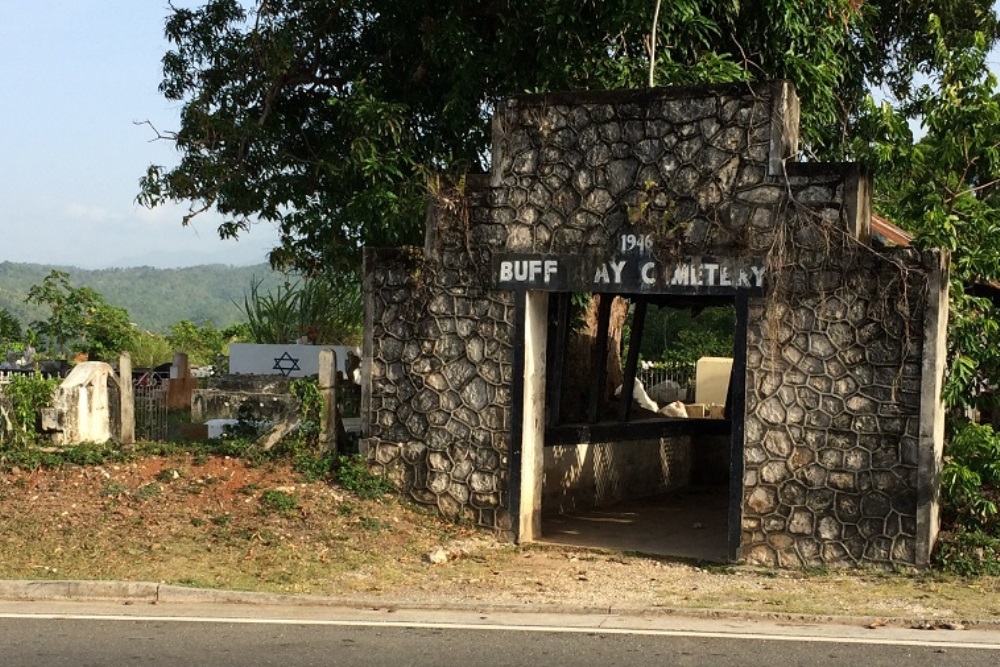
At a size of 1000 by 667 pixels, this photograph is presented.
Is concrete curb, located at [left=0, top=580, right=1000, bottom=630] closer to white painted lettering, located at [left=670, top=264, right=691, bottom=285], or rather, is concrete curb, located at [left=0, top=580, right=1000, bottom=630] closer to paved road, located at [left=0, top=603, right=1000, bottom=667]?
paved road, located at [left=0, top=603, right=1000, bottom=667]

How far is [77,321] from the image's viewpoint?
27.0 m

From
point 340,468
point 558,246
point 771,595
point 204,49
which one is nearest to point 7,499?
point 340,468

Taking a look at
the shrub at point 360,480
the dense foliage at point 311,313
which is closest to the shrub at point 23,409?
the shrub at point 360,480

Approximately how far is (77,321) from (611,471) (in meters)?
14.1

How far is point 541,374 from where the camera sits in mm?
13695

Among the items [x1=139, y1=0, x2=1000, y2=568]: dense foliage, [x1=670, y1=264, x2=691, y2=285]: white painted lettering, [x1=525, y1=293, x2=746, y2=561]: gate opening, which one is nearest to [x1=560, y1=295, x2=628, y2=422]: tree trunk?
[x1=525, y1=293, x2=746, y2=561]: gate opening

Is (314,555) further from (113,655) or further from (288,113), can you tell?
(288,113)

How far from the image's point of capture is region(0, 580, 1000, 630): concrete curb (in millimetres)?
10305

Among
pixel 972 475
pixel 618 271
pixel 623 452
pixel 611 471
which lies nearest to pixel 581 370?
pixel 623 452

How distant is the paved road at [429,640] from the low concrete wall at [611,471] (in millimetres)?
5711

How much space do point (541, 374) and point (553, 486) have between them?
274cm

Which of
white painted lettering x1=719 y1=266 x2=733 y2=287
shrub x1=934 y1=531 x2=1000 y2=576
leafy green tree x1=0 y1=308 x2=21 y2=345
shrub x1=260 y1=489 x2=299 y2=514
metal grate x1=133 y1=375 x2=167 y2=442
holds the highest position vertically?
white painted lettering x1=719 y1=266 x2=733 y2=287

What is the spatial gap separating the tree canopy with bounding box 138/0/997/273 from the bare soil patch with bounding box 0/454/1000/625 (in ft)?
13.7

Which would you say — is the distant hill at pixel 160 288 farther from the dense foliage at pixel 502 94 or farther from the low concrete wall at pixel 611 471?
the low concrete wall at pixel 611 471
